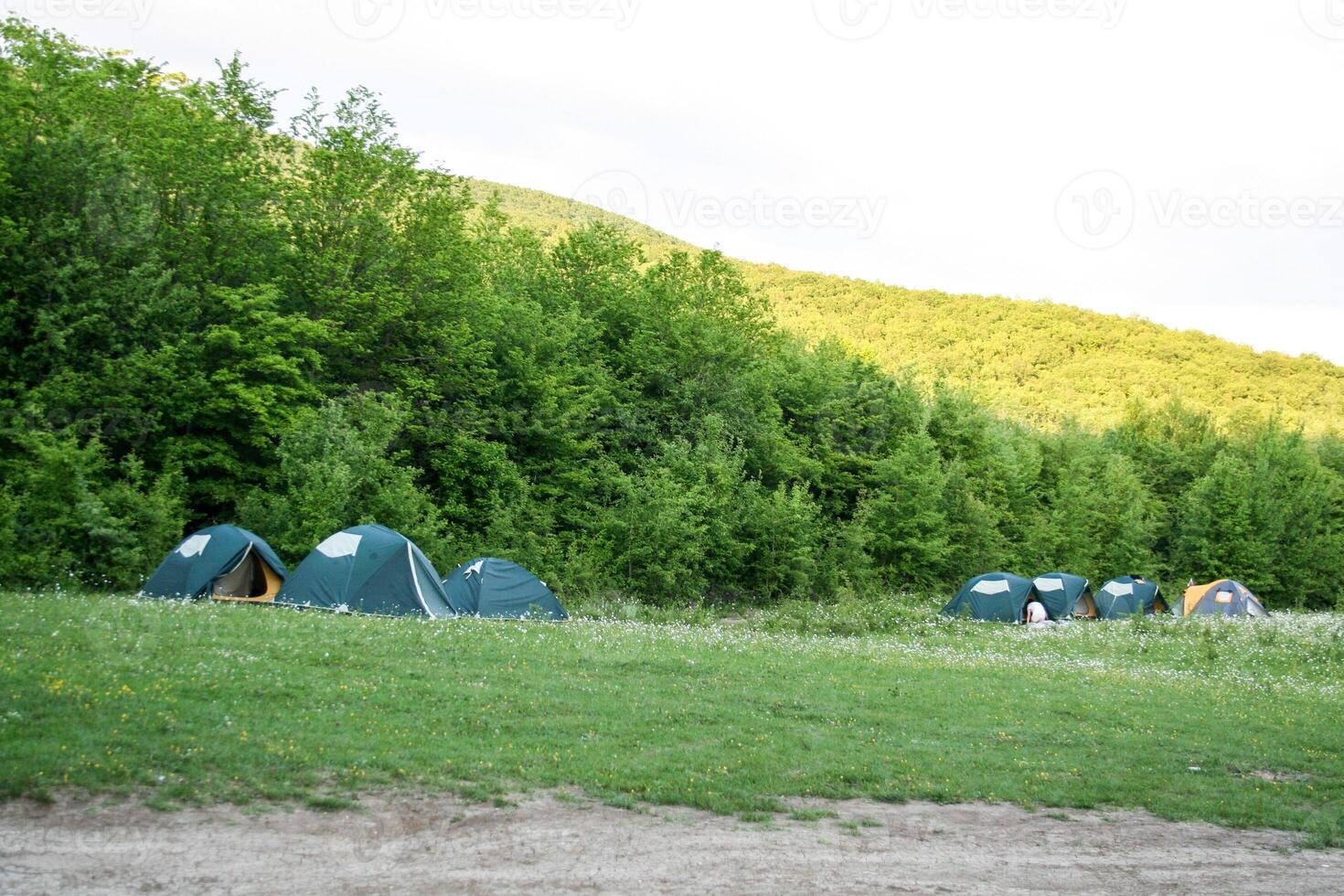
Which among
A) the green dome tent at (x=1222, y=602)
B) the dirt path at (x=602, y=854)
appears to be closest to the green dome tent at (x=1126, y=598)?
the green dome tent at (x=1222, y=602)

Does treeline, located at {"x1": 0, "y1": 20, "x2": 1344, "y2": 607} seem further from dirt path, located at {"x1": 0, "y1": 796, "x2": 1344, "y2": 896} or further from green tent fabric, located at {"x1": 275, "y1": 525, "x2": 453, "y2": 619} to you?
dirt path, located at {"x1": 0, "y1": 796, "x2": 1344, "y2": 896}

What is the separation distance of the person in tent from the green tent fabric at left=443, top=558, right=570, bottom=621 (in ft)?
70.5

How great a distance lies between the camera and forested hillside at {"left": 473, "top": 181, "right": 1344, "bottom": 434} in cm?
9531

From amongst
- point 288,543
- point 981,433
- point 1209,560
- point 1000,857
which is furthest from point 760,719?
point 1209,560

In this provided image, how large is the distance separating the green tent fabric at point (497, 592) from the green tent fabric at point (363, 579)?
6.21 ft

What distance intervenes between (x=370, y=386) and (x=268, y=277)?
229 inches

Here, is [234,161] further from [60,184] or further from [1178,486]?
[1178,486]

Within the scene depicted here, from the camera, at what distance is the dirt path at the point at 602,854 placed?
24.9 ft

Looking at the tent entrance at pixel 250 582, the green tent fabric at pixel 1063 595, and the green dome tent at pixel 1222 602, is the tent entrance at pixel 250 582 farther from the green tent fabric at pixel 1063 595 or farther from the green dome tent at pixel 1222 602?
the green dome tent at pixel 1222 602

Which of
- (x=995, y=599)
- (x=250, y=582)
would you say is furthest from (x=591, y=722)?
(x=995, y=599)

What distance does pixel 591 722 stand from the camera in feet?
43.0

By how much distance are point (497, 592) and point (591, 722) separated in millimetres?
13628

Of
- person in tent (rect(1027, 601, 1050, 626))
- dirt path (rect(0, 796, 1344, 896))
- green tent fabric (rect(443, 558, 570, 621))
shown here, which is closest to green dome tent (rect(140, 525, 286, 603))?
green tent fabric (rect(443, 558, 570, 621))

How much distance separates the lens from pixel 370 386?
37.5m
